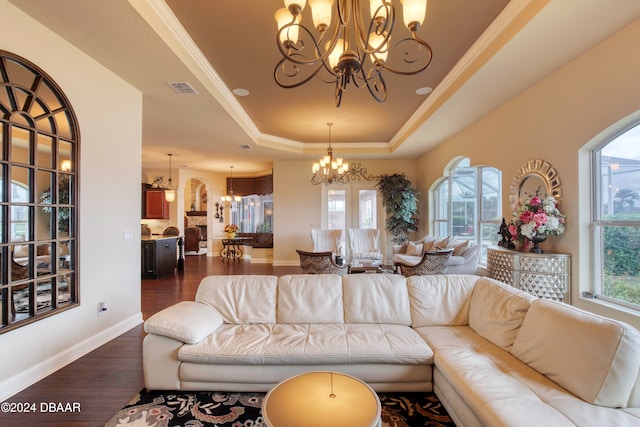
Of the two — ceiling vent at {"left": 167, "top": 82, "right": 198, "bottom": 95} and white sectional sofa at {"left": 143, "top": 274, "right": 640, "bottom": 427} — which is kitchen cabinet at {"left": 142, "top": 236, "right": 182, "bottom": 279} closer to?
ceiling vent at {"left": 167, "top": 82, "right": 198, "bottom": 95}

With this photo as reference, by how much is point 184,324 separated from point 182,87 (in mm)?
2831

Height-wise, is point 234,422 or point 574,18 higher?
point 574,18

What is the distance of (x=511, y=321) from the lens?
2.11m

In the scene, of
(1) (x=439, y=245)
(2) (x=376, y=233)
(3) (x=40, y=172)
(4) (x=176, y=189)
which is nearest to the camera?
(3) (x=40, y=172)

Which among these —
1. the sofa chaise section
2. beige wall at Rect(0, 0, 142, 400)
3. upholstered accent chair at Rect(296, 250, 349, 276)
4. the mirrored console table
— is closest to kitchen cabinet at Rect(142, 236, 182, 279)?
beige wall at Rect(0, 0, 142, 400)

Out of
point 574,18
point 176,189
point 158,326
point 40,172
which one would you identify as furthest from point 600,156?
point 176,189

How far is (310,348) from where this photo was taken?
6.99ft

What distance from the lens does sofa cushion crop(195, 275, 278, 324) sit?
2.66 meters

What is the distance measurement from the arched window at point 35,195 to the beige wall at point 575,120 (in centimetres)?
509

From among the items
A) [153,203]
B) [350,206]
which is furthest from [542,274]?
[153,203]

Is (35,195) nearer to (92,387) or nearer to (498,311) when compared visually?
(92,387)

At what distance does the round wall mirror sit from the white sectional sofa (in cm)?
177

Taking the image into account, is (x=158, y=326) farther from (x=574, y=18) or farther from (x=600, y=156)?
(x=600, y=156)

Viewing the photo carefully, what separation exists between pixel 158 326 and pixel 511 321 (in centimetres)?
262
